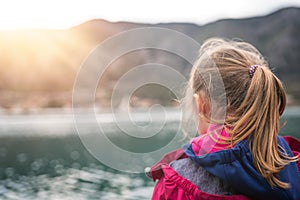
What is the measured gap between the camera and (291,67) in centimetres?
10756

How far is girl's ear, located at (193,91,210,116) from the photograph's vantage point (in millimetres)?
1138

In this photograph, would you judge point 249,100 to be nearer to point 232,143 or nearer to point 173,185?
point 232,143

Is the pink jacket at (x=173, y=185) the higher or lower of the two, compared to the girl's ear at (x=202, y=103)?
lower

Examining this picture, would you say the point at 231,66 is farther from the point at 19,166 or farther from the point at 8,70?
the point at 8,70

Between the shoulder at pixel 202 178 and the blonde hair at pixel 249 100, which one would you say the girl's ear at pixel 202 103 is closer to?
the blonde hair at pixel 249 100

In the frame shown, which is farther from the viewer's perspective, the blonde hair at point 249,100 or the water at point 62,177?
the water at point 62,177

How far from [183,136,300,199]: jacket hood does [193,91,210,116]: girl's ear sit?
13 cm

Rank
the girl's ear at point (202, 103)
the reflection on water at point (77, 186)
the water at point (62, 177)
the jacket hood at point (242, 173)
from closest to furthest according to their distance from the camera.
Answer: the jacket hood at point (242, 173)
the girl's ear at point (202, 103)
the reflection on water at point (77, 186)
the water at point (62, 177)

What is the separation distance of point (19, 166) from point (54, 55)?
59.4 metres

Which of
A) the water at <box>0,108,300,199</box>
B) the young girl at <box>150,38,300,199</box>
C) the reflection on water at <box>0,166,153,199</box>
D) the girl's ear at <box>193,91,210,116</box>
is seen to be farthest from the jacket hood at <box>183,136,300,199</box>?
the reflection on water at <box>0,166,153,199</box>

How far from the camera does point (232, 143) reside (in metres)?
1.09

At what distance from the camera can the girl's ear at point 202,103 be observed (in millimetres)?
1138

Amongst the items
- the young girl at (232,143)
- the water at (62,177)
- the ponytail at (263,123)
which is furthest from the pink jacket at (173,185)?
the water at (62,177)

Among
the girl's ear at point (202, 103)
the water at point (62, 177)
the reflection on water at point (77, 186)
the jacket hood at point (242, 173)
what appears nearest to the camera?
the jacket hood at point (242, 173)
